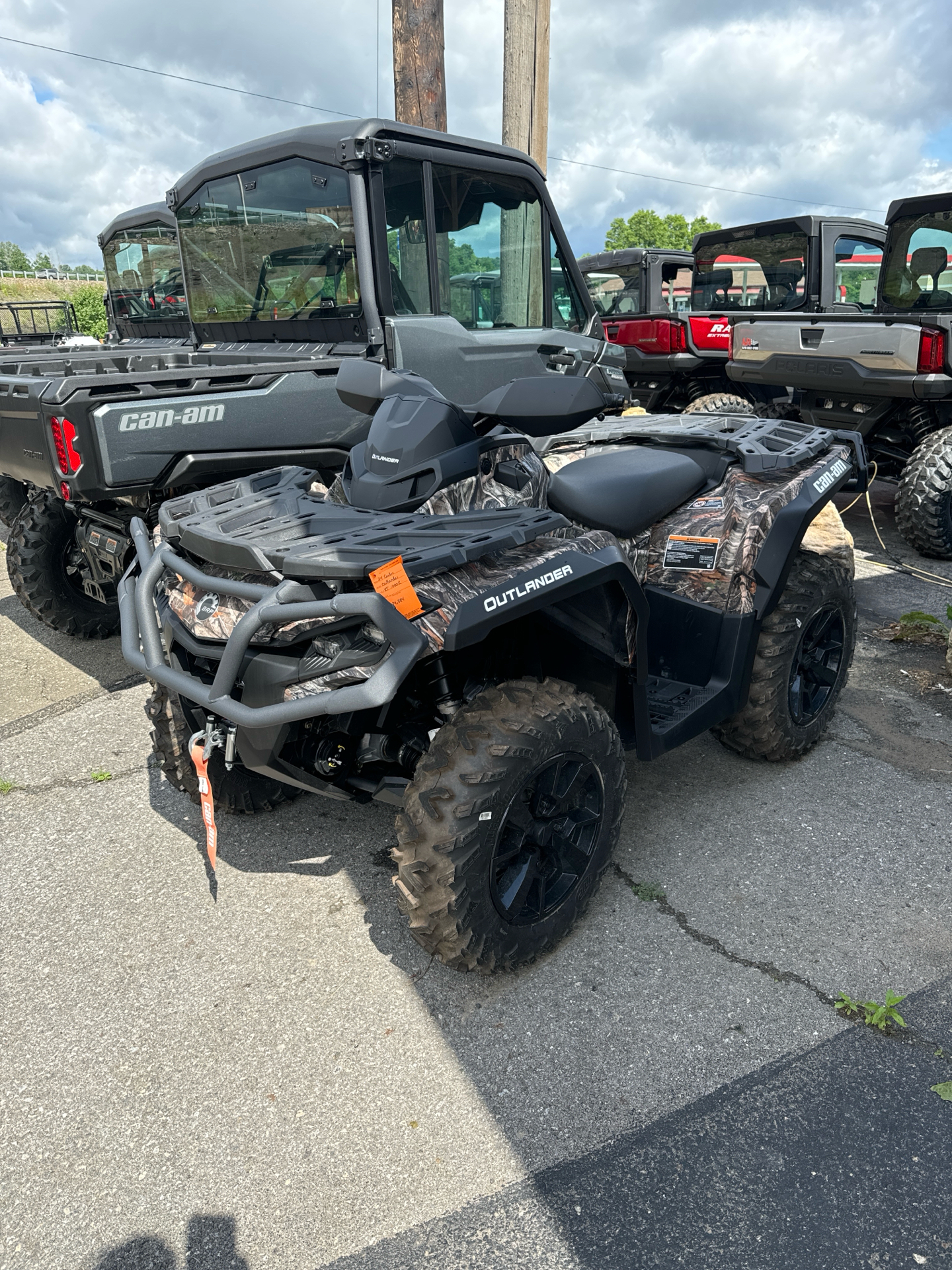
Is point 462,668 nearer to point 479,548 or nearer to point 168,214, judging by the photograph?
point 479,548

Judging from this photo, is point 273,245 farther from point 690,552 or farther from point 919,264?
point 919,264

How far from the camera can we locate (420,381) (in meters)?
2.89

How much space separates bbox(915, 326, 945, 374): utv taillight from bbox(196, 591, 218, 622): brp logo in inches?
223

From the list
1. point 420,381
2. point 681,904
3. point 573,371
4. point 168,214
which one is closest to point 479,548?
point 420,381

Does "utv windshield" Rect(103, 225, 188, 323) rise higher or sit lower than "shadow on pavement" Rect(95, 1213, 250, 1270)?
higher

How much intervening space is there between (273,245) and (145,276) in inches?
164

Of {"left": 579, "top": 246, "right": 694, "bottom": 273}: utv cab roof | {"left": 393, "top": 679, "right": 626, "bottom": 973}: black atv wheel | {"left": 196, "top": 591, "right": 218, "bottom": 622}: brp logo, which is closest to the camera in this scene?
{"left": 393, "top": 679, "right": 626, "bottom": 973}: black atv wheel

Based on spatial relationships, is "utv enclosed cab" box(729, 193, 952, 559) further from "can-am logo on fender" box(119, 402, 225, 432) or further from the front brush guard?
the front brush guard

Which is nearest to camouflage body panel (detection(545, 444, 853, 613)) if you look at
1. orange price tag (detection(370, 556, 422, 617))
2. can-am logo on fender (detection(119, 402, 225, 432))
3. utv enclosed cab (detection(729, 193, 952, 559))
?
orange price tag (detection(370, 556, 422, 617))

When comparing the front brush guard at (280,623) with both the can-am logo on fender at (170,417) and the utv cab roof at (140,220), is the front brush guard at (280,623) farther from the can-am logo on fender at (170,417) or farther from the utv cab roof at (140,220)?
the utv cab roof at (140,220)

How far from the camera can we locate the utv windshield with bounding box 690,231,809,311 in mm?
8711

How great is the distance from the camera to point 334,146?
452 cm

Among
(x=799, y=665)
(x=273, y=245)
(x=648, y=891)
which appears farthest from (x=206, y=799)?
(x=273, y=245)

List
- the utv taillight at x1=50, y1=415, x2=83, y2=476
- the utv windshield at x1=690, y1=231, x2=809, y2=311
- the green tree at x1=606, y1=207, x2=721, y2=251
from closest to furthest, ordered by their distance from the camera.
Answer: the utv taillight at x1=50, y1=415, x2=83, y2=476
the utv windshield at x1=690, y1=231, x2=809, y2=311
the green tree at x1=606, y1=207, x2=721, y2=251
